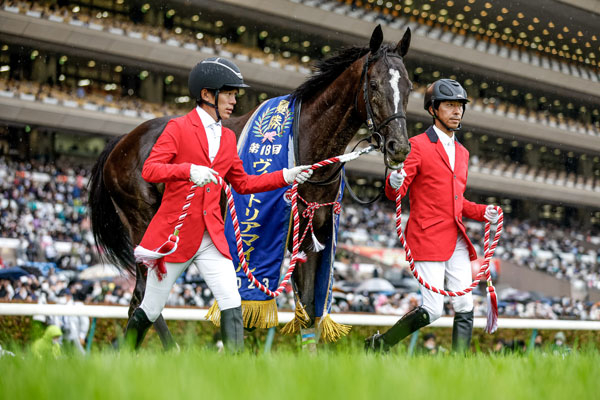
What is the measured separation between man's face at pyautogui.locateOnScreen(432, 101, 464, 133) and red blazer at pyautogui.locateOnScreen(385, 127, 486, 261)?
0.13 metres

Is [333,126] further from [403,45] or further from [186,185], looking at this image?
[186,185]

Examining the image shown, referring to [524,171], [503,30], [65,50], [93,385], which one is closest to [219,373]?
[93,385]

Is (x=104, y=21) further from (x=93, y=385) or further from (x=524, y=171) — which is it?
(x=93, y=385)

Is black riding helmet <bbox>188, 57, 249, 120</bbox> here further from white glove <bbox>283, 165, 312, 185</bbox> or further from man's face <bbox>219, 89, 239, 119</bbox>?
white glove <bbox>283, 165, 312, 185</bbox>

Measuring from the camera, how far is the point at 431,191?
474 centimetres

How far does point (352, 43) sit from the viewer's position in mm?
28781

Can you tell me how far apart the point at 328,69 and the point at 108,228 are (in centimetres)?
237

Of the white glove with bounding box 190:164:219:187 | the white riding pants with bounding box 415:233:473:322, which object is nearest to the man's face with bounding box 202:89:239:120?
the white glove with bounding box 190:164:219:187

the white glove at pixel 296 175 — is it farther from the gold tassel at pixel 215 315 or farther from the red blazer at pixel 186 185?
the gold tassel at pixel 215 315

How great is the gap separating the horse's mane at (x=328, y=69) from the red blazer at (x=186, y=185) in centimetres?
119

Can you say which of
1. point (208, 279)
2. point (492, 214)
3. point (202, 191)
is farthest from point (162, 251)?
point (492, 214)

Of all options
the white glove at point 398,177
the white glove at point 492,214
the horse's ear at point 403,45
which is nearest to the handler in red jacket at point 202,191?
the white glove at point 398,177

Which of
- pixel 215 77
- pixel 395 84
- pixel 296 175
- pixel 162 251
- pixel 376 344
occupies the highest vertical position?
pixel 395 84

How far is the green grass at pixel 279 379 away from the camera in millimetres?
2064
